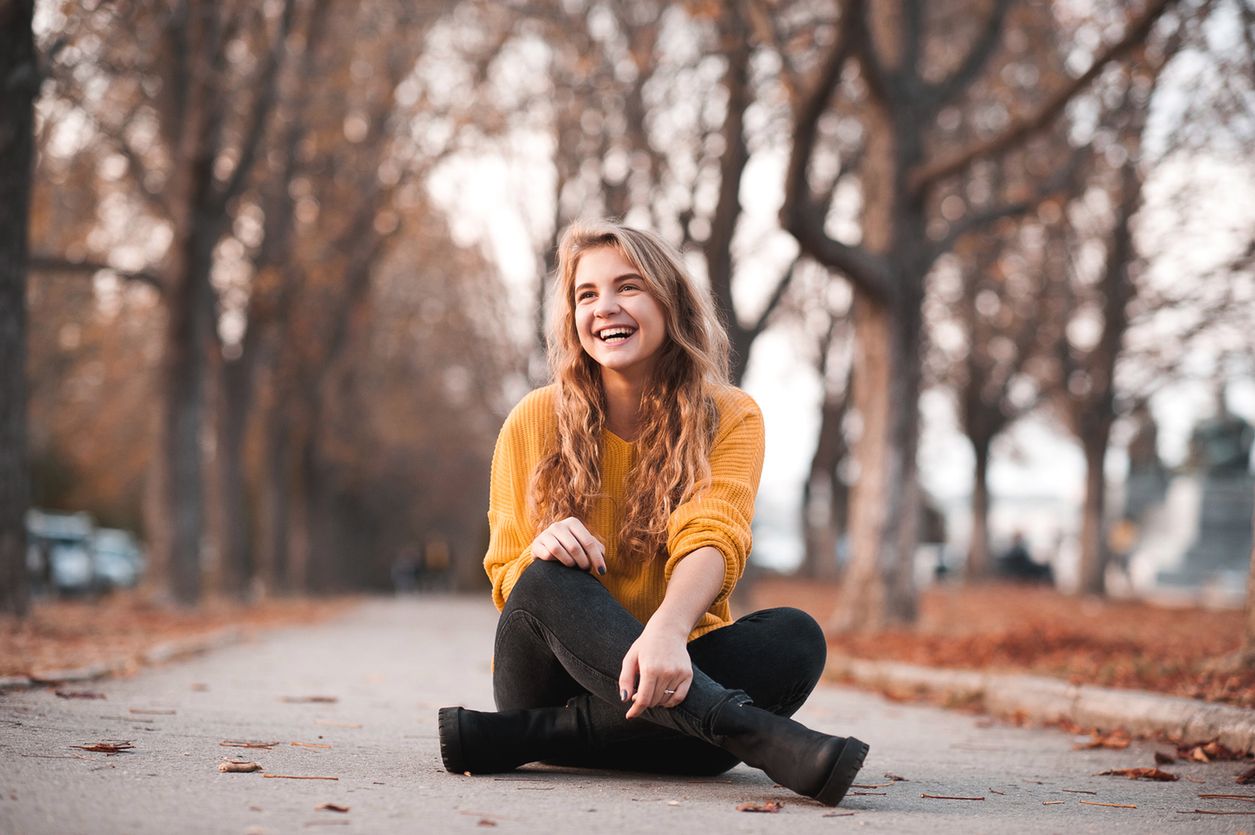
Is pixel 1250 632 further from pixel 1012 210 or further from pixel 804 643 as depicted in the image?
pixel 1012 210

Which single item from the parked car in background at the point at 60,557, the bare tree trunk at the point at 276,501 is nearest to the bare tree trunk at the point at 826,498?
the bare tree trunk at the point at 276,501

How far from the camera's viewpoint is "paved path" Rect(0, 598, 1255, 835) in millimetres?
3404

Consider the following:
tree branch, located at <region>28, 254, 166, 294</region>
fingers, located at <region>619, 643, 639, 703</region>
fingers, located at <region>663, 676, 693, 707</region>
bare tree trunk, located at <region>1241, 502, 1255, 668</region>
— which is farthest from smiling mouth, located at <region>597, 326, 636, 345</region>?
tree branch, located at <region>28, 254, 166, 294</region>

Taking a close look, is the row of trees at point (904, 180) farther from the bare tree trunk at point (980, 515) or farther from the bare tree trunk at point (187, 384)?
the bare tree trunk at point (187, 384)

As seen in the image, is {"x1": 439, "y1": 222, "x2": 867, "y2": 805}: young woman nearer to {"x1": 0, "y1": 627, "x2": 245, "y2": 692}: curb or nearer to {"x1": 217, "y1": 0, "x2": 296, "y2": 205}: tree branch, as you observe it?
{"x1": 0, "y1": 627, "x2": 245, "y2": 692}: curb

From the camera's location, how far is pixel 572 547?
157 inches

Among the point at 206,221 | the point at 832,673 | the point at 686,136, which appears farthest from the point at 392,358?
the point at 832,673

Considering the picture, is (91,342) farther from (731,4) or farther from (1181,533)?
(1181,533)

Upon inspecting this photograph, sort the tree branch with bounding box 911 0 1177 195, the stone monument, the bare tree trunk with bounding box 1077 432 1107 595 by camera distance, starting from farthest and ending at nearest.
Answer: the stone monument → the bare tree trunk with bounding box 1077 432 1107 595 → the tree branch with bounding box 911 0 1177 195

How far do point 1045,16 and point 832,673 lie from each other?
1016 centimetres

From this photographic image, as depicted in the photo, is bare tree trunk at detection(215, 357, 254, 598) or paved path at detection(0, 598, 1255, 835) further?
bare tree trunk at detection(215, 357, 254, 598)

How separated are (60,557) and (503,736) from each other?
30392 millimetres

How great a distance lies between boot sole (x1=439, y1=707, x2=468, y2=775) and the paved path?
7 cm

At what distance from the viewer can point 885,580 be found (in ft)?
43.1
